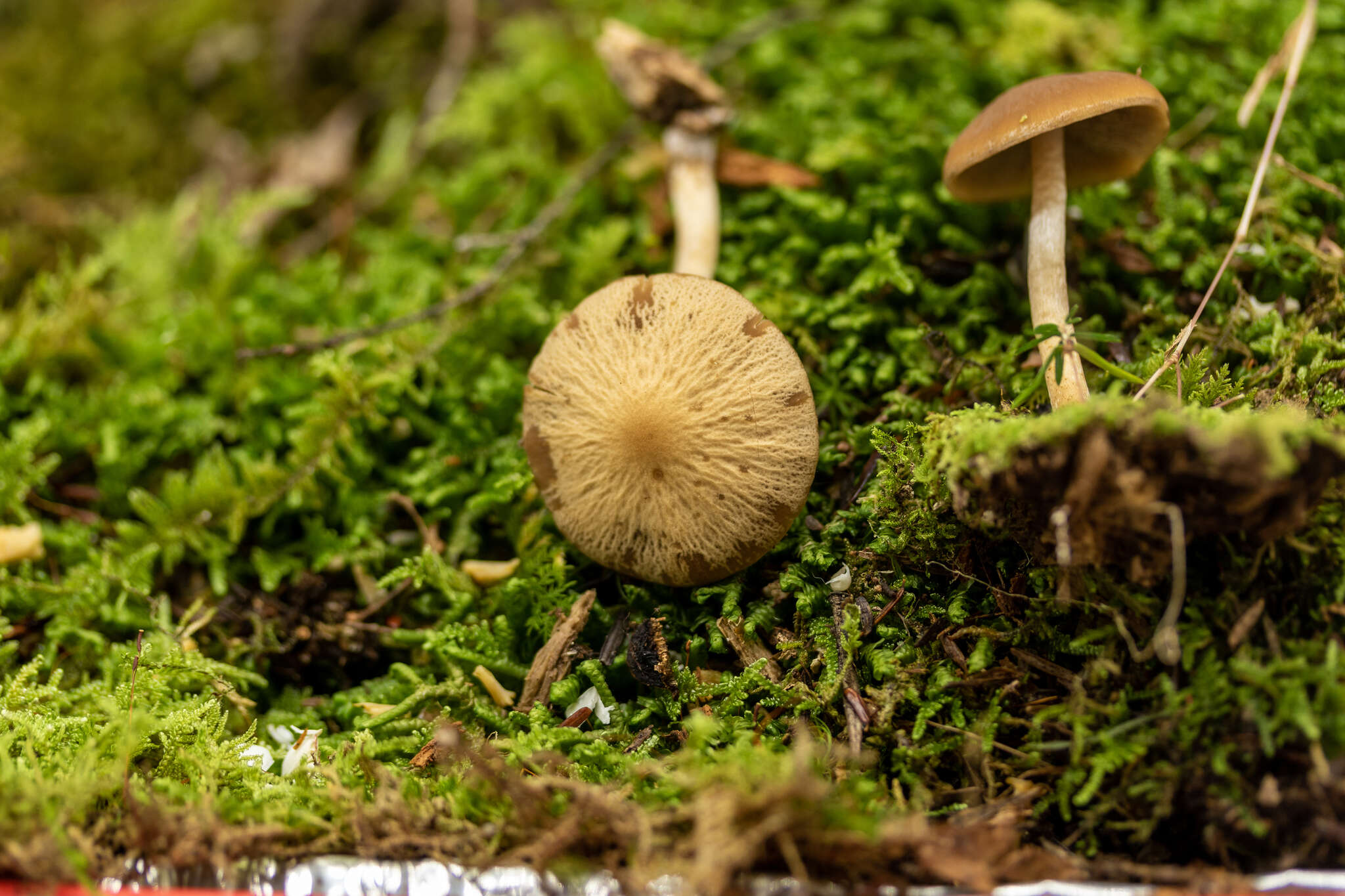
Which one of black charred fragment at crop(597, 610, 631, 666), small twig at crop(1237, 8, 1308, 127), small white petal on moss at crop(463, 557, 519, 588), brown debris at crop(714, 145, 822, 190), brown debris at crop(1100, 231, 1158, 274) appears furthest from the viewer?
brown debris at crop(714, 145, 822, 190)

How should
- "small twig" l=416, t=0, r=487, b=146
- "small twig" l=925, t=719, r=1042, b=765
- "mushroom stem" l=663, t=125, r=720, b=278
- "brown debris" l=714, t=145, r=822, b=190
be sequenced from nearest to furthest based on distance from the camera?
1. "small twig" l=925, t=719, r=1042, b=765
2. "mushroom stem" l=663, t=125, r=720, b=278
3. "brown debris" l=714, t=145, r=822, b=190
4. "small twig" l=416, t=0, r=487, b=146

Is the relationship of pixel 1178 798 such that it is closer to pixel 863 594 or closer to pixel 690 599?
pixel 863 594

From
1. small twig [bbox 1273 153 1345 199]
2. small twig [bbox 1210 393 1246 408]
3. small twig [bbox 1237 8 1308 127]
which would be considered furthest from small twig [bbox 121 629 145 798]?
small twig [bbox 1237 8 1308 127]

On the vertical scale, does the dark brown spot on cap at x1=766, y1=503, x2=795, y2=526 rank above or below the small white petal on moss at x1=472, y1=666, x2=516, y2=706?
above

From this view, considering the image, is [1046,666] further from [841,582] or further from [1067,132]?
[1067,132]

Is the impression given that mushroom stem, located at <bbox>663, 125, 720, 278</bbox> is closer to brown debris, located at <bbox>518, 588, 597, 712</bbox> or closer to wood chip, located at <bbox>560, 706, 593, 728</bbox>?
brown debris, located at <bbox>518, 588, 597, 712</bbox>

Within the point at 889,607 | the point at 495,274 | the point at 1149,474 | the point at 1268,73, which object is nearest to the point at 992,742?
the point at 889,607
